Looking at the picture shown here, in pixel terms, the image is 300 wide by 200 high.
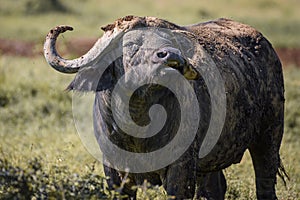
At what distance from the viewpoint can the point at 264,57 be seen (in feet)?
23.9

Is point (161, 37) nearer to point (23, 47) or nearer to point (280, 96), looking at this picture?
point (280, 96)

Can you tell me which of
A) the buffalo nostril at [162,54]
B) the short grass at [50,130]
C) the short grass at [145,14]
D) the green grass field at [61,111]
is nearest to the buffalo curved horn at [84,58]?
the buffalo nostril at [162,54]

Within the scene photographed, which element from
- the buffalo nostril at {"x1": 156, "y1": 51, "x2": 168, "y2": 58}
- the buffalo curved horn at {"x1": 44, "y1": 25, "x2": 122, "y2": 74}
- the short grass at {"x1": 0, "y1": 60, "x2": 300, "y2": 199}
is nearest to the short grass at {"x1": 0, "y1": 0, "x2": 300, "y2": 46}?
the short grass at {"x1": 0, "y1": 60, "x2": 300, "y2": 199}

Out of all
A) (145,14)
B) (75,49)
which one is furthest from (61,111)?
(145,14)

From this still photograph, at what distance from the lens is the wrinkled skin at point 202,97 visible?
5371mm

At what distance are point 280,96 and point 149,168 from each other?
2.13 metres

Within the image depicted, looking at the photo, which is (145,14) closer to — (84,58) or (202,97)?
(202,97)

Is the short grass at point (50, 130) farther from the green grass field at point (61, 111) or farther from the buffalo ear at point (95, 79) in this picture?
the buffalo ear at point (95, 79)

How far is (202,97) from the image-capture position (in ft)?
19.3

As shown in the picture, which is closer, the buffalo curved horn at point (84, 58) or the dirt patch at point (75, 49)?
the buffalo curved horn at point (84, 58)

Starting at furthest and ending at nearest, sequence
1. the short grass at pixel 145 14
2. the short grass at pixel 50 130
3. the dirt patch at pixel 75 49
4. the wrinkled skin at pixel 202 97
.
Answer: the short grass at pixel 145 14, the dirt patch at pixel 75 49, the short grass at pixel 50 130, the wrinkled skin at pixel 202 97

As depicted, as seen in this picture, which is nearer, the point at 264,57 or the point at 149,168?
the point at 149,168

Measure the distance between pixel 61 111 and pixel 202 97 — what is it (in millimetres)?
6201

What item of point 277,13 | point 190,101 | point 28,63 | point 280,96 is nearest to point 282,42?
point 277,13
